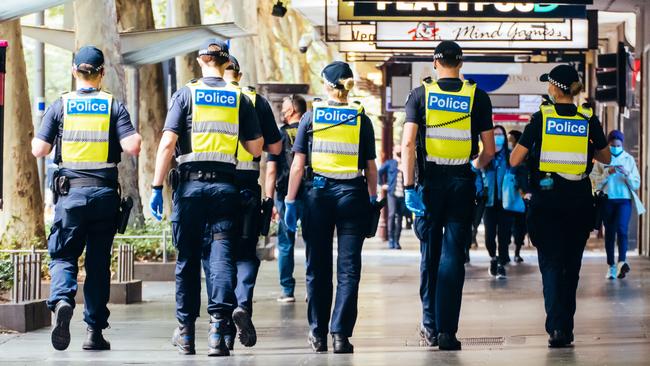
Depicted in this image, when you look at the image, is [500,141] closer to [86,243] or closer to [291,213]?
[291,213]

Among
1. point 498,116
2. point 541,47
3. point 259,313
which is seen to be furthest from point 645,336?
point 498,116

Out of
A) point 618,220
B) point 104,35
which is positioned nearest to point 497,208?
point 618,220

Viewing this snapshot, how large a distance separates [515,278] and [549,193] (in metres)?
8.50

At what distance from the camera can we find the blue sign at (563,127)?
1120 centimetres

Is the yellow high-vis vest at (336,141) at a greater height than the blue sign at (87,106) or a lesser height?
lesser

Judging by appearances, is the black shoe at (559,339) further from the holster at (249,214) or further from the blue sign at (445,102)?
the holster at (249,214)

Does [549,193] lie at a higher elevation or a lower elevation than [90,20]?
lower

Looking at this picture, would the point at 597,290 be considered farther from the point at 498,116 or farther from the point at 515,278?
the point at 498,116

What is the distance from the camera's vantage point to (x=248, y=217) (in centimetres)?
1059

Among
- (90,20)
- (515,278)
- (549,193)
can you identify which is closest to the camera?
(549,193)

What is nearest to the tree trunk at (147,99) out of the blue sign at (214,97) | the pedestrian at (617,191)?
the pedestrian at (617,191)

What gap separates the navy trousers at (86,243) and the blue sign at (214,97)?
0.92 metres

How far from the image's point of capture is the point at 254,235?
1071 centimetres

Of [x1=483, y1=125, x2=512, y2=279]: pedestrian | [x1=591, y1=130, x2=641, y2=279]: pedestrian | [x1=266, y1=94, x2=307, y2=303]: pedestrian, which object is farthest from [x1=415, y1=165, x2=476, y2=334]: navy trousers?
[x1=483, y1=125, x2=512, y2=279]: pedestrian
